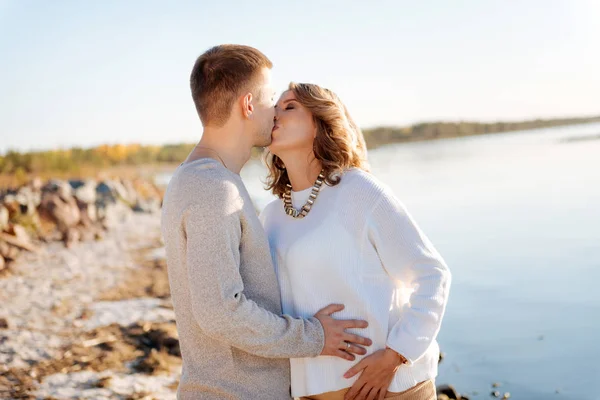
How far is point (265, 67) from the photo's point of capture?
91.3 inches

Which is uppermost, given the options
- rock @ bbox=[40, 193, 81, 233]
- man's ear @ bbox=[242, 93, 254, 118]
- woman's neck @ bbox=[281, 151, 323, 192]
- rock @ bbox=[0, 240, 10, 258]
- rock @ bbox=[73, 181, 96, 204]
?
man's ear @ bbox=[242, 93, 254, 118]

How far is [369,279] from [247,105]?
2.39ft

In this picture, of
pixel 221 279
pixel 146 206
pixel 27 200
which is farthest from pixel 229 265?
pixel 146 206

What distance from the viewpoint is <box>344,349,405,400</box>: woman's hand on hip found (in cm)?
225

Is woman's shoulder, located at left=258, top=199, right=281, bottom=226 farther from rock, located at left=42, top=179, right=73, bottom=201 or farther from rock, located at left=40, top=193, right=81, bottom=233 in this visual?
rock, located at left=42, top=179, right=73, bottom=201

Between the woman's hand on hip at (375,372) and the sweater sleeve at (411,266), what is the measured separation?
0.14 feet

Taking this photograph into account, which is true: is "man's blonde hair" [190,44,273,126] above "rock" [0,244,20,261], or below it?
above

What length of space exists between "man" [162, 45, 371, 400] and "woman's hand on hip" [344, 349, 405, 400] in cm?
5

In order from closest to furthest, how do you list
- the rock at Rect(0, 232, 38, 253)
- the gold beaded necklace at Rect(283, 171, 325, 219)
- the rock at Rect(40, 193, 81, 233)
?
1. the gold beaded necklace at Rect(283, 171, 325, 219)
2. the rock at Rect(0, 232, 38, 253)
3. the rock at Rect(40, 193, 81, 233)

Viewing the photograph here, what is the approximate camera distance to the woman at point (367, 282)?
2.27 m

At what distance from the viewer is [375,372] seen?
225cm

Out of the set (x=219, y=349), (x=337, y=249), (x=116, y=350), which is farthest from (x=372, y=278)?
(x=116, y=350)

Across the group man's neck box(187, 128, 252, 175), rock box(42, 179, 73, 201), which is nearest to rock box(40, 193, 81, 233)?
rock box(42, 179, 73, 201)

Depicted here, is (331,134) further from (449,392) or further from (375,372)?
(449,392)
